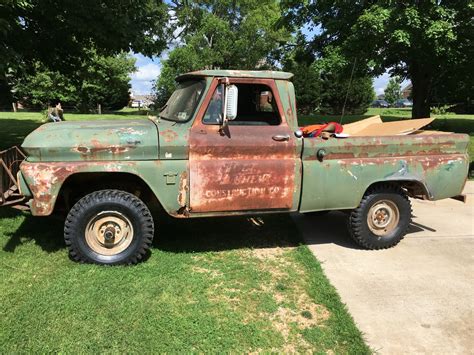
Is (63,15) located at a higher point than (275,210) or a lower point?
higher

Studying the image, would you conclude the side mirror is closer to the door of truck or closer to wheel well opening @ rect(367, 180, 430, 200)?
the door of truck

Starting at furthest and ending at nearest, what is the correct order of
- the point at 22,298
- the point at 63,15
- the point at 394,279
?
1. the point at 63,15
2. the point at 394,279
3. the point at 22,298

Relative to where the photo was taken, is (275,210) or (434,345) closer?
(434,345)

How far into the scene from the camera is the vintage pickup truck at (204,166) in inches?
167

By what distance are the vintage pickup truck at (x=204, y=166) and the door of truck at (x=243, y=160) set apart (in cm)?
1

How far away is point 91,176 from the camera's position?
4.48 m

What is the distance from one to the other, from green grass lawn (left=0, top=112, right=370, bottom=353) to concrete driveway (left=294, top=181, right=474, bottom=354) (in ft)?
0.78

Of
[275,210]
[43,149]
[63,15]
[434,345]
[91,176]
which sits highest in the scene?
[63,15]

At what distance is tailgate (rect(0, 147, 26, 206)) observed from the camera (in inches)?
177

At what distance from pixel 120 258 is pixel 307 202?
2.09 m

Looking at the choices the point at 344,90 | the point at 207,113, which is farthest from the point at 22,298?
the point at 344,90

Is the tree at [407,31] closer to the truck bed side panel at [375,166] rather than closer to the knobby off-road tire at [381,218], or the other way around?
the truck bed side panel at [375,166]

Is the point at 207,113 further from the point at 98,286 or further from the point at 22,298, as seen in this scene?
the point at 22,298

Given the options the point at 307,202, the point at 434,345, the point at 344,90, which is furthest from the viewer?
the point at 344,90
